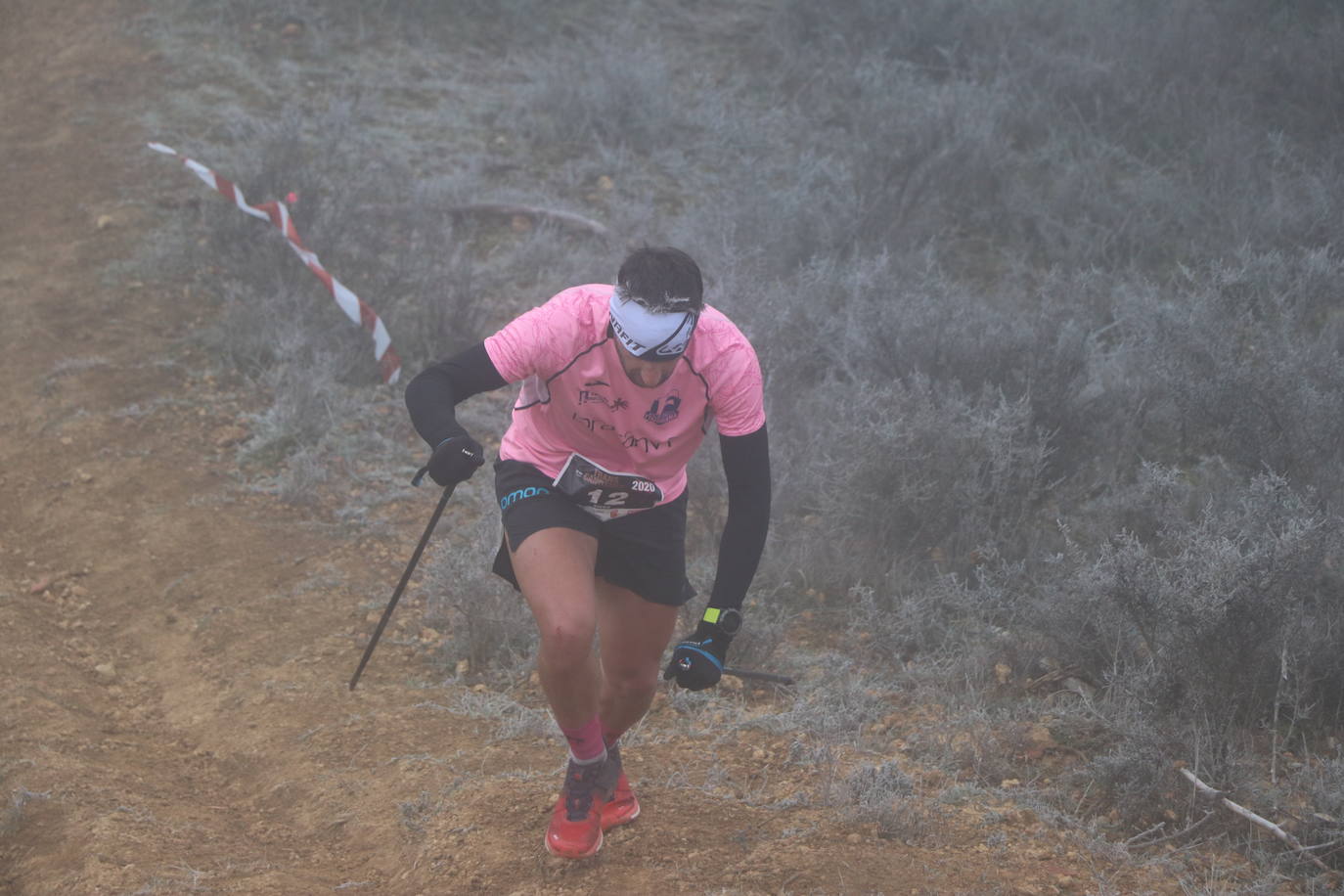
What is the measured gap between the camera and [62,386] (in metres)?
6.66

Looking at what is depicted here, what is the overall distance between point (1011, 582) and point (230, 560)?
3.42m

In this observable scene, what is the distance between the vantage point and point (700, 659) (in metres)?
3.16

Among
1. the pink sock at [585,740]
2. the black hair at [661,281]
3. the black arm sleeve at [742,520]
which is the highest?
the black hair at [661,281]

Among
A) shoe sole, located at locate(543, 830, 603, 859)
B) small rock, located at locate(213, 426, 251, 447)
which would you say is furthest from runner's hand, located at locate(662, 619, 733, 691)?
small rock, located at locate(213, 426, 251, 447)

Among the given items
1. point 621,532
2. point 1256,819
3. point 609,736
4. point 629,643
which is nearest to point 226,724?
point 609,736

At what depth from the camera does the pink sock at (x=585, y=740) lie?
10.8 ft

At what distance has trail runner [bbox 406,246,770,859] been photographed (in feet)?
9.97

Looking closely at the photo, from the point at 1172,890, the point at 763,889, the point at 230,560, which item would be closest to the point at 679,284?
the point at 763,889

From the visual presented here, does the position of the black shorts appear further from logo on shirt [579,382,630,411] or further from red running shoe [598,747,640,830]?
red running shoe [598,747,640,830]

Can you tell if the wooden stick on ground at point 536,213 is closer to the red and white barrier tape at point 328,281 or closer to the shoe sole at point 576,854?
the red and white barrier tape at point 328,281

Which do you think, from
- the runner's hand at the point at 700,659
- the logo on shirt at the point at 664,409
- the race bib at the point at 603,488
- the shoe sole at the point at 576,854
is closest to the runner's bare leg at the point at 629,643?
the runner's hand at the point at 700,659

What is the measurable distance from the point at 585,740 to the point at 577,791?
0.14 metres

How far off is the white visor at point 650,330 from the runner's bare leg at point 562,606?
1.71 ft

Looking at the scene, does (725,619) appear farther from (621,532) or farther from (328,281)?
(328,281)
